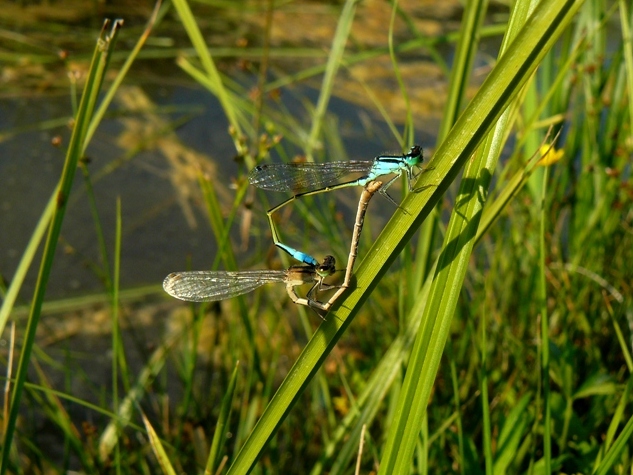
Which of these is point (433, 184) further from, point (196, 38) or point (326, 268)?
point (196, 38)

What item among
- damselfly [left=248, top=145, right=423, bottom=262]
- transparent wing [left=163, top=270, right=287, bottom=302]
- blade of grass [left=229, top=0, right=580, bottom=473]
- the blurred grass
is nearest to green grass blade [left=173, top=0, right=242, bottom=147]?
the blurred grass

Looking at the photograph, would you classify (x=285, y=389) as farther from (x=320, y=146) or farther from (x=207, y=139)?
(x=207, y=139)

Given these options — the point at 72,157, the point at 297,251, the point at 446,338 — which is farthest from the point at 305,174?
the point at 446,338

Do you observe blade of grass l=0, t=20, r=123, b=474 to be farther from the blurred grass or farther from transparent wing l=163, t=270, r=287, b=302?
transparent wing l=163, t=270, r=287, b=302

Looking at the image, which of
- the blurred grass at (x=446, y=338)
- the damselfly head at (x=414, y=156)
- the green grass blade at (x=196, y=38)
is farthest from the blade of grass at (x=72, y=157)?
the damselfly head at (x=414, y=156)

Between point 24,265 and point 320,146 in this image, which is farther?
point 320,146

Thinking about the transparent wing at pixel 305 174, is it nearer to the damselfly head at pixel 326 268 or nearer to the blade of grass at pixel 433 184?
the damselfly head at pixel 326 268

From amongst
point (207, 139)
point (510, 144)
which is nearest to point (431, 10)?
point (510, 144)
